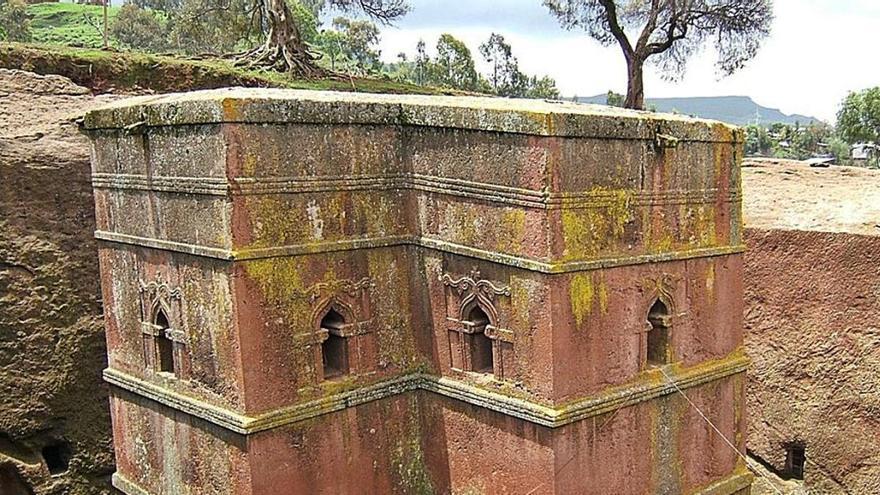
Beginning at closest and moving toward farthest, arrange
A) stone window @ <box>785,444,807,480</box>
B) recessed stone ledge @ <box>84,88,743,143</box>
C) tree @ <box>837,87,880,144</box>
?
recessed stone ledge @ <box>84,88,743,143</box> < stone window @ <box>785,444,807,480</box> < tree @ <box>837,87,880,144</box>

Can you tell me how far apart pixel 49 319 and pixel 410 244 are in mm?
4580

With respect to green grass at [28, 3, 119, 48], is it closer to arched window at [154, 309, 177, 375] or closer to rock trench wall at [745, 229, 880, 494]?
arched window at [154, 309, 177, 375]

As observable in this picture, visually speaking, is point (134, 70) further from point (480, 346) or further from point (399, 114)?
point (480, 346)

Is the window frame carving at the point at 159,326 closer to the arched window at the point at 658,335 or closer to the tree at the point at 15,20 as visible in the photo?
the arched window at the point at 658,335

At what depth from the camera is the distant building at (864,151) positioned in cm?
3381

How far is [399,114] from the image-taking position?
7.11m

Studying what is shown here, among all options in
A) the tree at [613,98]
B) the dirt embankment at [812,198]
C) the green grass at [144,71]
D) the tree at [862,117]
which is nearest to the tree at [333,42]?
the tree at [613,98]

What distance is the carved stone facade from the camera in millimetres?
6434

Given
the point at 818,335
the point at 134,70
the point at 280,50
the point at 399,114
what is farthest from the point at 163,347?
the point at 280,50

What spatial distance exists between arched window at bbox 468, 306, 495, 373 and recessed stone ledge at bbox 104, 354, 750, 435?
0.64ft

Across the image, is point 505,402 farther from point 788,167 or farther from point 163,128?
point 788,167

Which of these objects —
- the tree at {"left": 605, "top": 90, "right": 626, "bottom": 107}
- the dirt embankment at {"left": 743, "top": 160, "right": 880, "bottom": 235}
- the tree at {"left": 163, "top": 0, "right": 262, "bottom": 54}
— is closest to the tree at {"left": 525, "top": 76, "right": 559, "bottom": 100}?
the tree at {"left": 605, "top": 90, "right": 626, "bottom": 107}

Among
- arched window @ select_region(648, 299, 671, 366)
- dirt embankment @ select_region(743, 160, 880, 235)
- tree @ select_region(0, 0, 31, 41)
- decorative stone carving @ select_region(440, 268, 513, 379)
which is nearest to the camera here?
decorative stone carving @ select_region(440, 268, 513, 379)

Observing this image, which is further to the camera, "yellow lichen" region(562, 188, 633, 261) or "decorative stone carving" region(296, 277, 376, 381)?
"decorative stone carving" region(296, 277, 376, 381)
